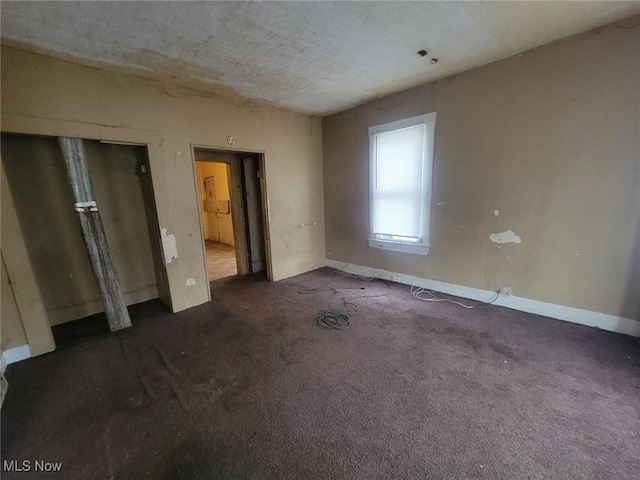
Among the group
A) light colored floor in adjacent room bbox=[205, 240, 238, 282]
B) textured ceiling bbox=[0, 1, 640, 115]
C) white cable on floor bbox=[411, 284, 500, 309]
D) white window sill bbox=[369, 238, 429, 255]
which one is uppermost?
textured ceiling bbox=[0, 1, 640, 115]

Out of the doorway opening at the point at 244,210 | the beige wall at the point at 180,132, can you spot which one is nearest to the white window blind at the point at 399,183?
the beige wall at the point at 180,132

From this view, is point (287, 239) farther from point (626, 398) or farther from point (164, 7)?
point (626, 398)

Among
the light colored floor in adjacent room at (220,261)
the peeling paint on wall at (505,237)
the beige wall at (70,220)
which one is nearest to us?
the beige wall at (70,220)

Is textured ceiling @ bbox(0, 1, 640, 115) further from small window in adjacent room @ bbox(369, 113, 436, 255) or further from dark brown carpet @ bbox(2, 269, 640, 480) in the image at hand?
dark brown carpet @ bbox(2, 269, 640, 480)

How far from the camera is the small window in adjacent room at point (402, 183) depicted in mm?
3352

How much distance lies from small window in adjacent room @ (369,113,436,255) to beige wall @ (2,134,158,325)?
3.18 metres

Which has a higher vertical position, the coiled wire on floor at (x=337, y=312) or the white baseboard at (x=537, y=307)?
the white baseboard at (x=537, y=307)

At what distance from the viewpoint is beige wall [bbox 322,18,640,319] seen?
2225 mm

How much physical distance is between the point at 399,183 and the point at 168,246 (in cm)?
307

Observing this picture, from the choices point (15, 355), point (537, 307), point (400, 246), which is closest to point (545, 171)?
point (537, 307)

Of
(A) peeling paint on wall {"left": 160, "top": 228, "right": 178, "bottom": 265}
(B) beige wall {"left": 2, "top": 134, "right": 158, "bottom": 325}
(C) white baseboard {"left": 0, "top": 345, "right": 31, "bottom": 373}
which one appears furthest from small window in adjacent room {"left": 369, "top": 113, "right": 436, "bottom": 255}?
(C) white baseboard {"left": 0, "top": 345, "right": 31, "bottom": 373}

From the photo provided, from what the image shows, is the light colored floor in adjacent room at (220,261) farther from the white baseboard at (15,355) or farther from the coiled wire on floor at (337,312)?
the white baseboard at (15,355)

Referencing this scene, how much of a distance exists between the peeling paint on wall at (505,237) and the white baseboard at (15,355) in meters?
4.72

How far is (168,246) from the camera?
305 cm
